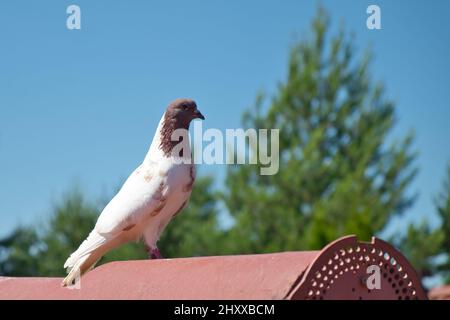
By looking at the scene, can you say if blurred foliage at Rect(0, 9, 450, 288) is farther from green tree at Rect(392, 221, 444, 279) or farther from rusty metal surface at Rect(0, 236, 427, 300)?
rusty metal surface at Rect(0, 236, 427, 300)

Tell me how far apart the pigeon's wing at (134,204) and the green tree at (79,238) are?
1800cm

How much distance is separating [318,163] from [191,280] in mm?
18632

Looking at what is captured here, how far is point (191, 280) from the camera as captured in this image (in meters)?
3.52

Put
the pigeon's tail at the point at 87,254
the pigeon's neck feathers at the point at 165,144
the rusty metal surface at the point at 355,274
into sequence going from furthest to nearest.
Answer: the pigeon's neck feathers at the point at 165,144, the pigeon's tail at the point at 87,254, the rusty metal surface at the point at 355,274

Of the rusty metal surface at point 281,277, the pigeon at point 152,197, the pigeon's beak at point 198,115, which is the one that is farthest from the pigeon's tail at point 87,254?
the pigeon's beak at point 198,115

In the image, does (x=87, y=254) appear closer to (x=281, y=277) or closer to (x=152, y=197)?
(x=152, y=197)

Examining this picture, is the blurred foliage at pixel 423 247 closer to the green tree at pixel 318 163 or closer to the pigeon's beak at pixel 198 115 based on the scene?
the green tree at pixel 318 163

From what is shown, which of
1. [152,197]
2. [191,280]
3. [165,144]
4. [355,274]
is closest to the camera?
[355,274]

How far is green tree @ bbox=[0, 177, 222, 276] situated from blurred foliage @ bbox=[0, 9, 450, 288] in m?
0.04

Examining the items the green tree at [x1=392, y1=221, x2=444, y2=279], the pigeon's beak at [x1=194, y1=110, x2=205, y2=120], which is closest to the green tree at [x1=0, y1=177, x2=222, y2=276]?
the green tree at [x1=392, y1=221, x2=444, y2=279]

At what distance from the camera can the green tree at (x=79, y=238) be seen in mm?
23484

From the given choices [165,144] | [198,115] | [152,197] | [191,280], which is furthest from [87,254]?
[191,280]

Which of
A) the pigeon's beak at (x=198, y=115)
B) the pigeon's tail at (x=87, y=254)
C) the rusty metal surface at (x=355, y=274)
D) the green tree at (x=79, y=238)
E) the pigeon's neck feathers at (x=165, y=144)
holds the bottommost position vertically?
the green tree at (x=79, y=238)
